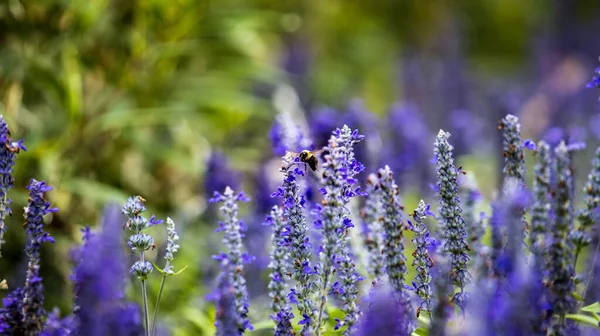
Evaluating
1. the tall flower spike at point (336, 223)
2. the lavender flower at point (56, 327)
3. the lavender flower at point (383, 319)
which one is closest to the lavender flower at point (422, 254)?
the tall flower spike at point (336, 223)

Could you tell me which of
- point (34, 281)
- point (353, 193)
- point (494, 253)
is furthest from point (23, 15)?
point (494, 253)

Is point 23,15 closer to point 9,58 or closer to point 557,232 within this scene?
point 9,58

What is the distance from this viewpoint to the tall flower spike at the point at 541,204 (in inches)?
64.0

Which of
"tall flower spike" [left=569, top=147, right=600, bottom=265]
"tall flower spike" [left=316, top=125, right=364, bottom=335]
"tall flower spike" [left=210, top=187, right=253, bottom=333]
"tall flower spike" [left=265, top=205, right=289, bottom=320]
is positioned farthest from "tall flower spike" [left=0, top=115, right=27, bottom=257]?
"tall flower spike" [left=569, top=147, right=600, bottom=265]

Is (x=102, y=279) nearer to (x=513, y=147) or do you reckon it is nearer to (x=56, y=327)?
(x=56, y=327)

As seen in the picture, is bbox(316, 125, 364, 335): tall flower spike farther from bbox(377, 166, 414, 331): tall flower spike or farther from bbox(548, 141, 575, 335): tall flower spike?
bbox(548, 141, 575, 335): tall flower spike

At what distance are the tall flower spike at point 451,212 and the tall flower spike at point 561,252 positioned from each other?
0.20m

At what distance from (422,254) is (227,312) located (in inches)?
19.4

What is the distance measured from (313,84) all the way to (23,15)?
3583mm

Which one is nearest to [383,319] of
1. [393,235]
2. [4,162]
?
[393,235]

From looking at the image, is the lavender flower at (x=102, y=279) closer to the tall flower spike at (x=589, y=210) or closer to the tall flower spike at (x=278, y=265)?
the tall flower spike at (x=278, y=265)

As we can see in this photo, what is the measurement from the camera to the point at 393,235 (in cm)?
157

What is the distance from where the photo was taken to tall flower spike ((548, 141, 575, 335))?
1.53 metres

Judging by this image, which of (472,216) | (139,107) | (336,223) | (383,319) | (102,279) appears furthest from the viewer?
(139,107)
